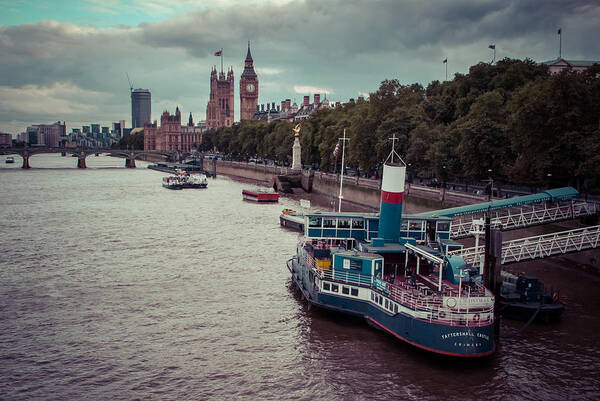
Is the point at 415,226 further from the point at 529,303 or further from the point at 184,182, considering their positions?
the point at 184,182

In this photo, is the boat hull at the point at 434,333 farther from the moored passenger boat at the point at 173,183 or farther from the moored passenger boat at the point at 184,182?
the moored passenger boat at the point at 184,182

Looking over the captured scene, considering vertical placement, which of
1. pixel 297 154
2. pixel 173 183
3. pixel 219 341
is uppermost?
pixel 297 154

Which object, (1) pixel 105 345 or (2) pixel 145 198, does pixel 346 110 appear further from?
(1) pixel 105 345

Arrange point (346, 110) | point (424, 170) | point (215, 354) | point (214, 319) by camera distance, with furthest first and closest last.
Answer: point (346, 110) < point (424, 170) < point (214, 319) < point (215, 354)

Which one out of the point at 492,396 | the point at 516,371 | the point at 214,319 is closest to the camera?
the point at 492,396

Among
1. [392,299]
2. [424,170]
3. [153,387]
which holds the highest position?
[424,170]

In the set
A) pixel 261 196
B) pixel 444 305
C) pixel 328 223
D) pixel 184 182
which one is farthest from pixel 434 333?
pixel 184 182

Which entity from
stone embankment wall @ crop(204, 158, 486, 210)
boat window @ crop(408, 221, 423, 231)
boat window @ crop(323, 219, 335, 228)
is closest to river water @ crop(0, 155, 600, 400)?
boat window @ crop(323, 219, 335, 228)

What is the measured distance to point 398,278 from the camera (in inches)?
1056

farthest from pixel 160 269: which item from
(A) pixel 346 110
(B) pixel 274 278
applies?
(A) pixel 346 110

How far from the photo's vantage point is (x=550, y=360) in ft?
75.0

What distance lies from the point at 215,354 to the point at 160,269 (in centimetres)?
1570

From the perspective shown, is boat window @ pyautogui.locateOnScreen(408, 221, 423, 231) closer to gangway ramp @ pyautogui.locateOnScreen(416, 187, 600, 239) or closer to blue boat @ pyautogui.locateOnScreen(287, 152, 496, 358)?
blue boat @ pyautogui.locateOnScreen(287, 152, 496, 358)

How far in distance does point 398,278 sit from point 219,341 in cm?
928
